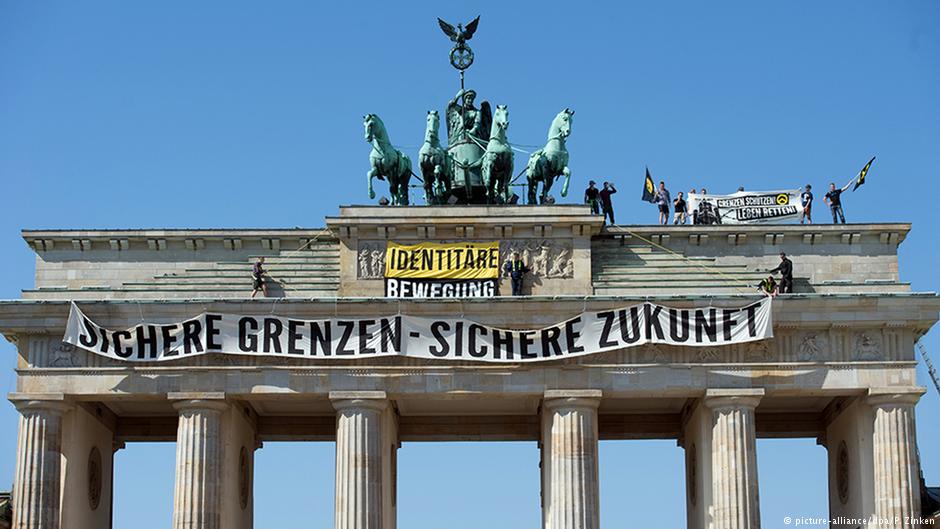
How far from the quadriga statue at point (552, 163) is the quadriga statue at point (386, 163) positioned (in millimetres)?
4402

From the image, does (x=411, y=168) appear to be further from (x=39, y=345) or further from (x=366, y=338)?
(x=39, y=345)

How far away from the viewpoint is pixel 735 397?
62.0 meters

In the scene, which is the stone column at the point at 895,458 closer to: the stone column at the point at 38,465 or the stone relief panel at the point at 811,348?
the stone relief panel at the point at 811,348

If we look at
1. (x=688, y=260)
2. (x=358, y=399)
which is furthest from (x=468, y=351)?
(x=688, y=260)

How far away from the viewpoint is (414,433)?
69.9 m

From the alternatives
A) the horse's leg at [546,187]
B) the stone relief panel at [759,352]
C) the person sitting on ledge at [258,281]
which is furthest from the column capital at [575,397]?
the person sitting on ledge at [258,281]

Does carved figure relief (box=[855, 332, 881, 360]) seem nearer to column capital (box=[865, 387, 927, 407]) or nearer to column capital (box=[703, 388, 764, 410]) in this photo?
column capital (box=[865, 387, 927, 407])

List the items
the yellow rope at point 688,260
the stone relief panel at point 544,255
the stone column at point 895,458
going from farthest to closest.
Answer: the yellow rope at point 688,260
the stone relief panel at point 544,255
the stone column at point 895,458

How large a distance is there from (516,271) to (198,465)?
12.2 m

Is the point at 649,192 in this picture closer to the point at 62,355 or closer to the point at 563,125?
the point at 563,125

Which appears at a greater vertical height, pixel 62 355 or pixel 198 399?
pixel 62 355

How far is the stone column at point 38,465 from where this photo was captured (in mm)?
61250

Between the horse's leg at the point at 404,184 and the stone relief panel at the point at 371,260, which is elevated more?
the horse's leg at the point at 404,184

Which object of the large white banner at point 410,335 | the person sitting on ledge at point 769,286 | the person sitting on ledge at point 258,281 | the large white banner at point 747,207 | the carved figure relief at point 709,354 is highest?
the large white banner at point 747,207
